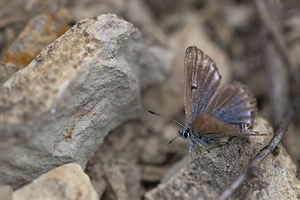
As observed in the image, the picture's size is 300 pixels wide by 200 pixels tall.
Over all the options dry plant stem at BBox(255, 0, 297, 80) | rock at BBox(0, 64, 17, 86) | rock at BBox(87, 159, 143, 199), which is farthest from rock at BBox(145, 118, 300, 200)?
rock at BBox(0, 64, 17, 86)

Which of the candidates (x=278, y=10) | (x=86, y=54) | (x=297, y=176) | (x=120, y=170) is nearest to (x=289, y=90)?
(x=278, y=10)

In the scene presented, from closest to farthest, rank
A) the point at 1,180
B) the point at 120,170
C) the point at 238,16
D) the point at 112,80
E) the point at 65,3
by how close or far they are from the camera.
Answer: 1. the point at 1,180
2. the point at 112,80
3. the point at 120,170
4. the point at 65,3
5. the point at 238,16

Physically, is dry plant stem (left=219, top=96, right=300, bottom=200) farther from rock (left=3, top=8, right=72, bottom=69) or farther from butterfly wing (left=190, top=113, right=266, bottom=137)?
rock (left=3, top=8, right=72, bottom=69)

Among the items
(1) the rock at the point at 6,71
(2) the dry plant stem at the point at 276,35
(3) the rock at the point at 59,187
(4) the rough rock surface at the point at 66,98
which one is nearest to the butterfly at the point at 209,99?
(4) the rough rock surface at the point at 66,98

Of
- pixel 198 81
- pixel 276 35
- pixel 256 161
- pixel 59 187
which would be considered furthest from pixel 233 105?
pixel 59 187

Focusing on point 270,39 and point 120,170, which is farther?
point 270,39

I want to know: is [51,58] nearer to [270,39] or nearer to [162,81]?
[162,81]

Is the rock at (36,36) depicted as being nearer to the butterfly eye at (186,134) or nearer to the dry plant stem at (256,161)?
the butterfly eye at (186,134)

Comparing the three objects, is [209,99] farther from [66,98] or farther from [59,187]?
[59,187]
